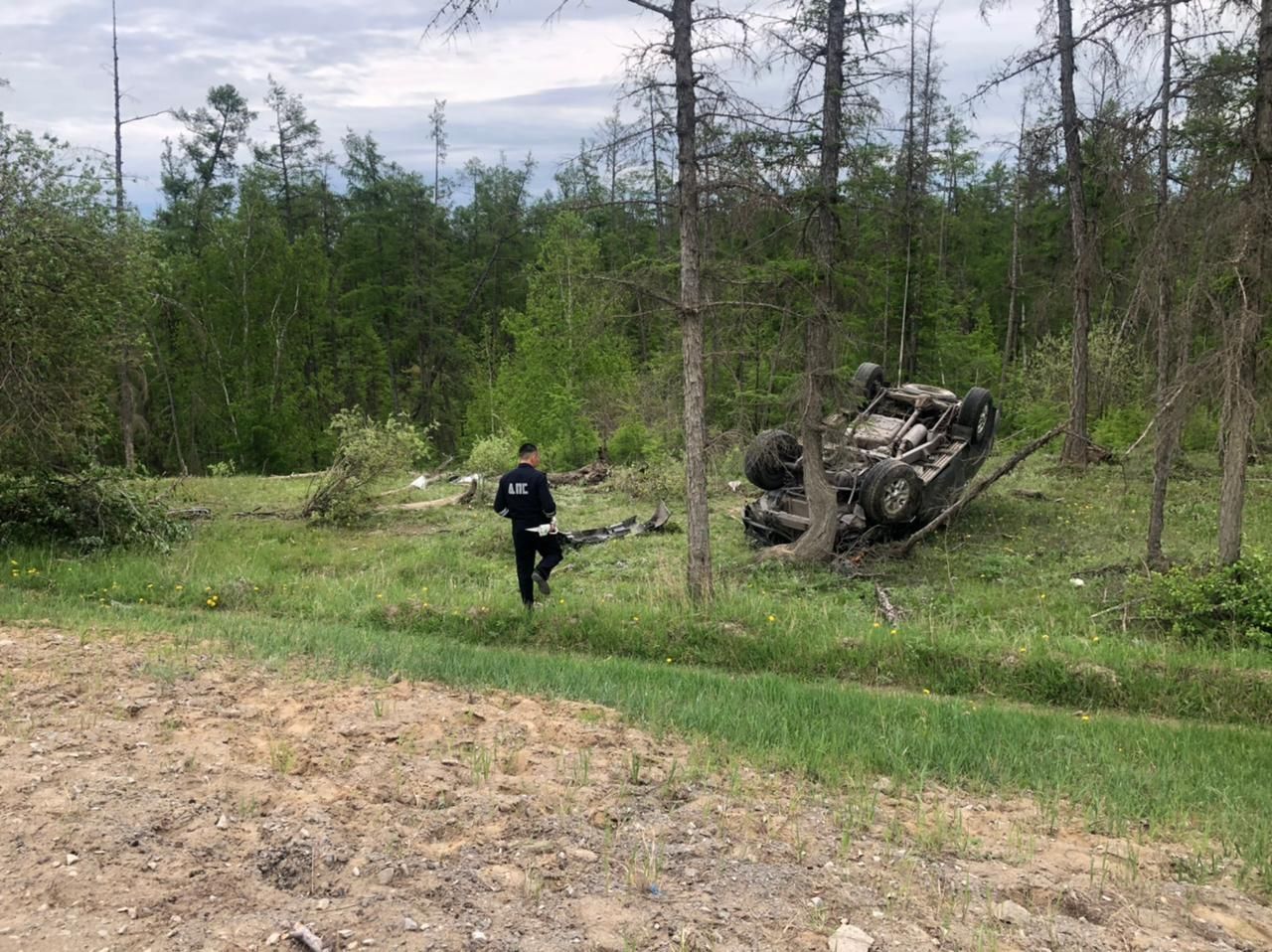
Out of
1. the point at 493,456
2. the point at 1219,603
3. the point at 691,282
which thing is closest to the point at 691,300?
the point at 691,282

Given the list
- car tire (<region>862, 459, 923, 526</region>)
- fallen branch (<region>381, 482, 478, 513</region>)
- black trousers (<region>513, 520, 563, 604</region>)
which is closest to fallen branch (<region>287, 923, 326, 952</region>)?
black trousers (<region>513, 520, 563, 604</region>)

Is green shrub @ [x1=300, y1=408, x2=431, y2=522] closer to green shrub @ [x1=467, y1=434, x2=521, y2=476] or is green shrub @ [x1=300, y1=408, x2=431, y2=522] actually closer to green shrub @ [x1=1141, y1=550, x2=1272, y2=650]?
green shrub @ [x1=467, y1=434, x2=521, y2=476]

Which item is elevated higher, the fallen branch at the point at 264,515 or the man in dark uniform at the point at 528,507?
the man in dark uniform at the point at 528,507

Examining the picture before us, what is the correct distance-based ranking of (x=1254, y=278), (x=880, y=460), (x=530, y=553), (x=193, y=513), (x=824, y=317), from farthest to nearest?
(x=193, y=513), (x=880, y=460), (x=824, y=317), (x=530, y=553), (x=1254, y=278)

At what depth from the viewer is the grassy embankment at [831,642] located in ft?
20.7

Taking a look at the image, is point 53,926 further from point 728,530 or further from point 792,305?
point 728,530

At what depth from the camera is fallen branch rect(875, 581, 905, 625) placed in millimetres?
10305

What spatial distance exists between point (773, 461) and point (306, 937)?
40.1 ft

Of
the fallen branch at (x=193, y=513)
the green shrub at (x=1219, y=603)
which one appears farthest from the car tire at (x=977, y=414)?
the fallen branch at (x=193, y=513)

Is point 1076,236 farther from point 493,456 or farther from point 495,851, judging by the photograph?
point 495,851

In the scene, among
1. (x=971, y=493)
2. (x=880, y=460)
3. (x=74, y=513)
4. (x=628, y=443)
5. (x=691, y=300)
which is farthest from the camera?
(x=628, y=443)

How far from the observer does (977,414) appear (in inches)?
578

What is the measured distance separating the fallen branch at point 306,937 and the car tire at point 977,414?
13173mm

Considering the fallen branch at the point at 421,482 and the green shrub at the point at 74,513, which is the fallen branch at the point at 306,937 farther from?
the fallen branch at the point at 421,482
